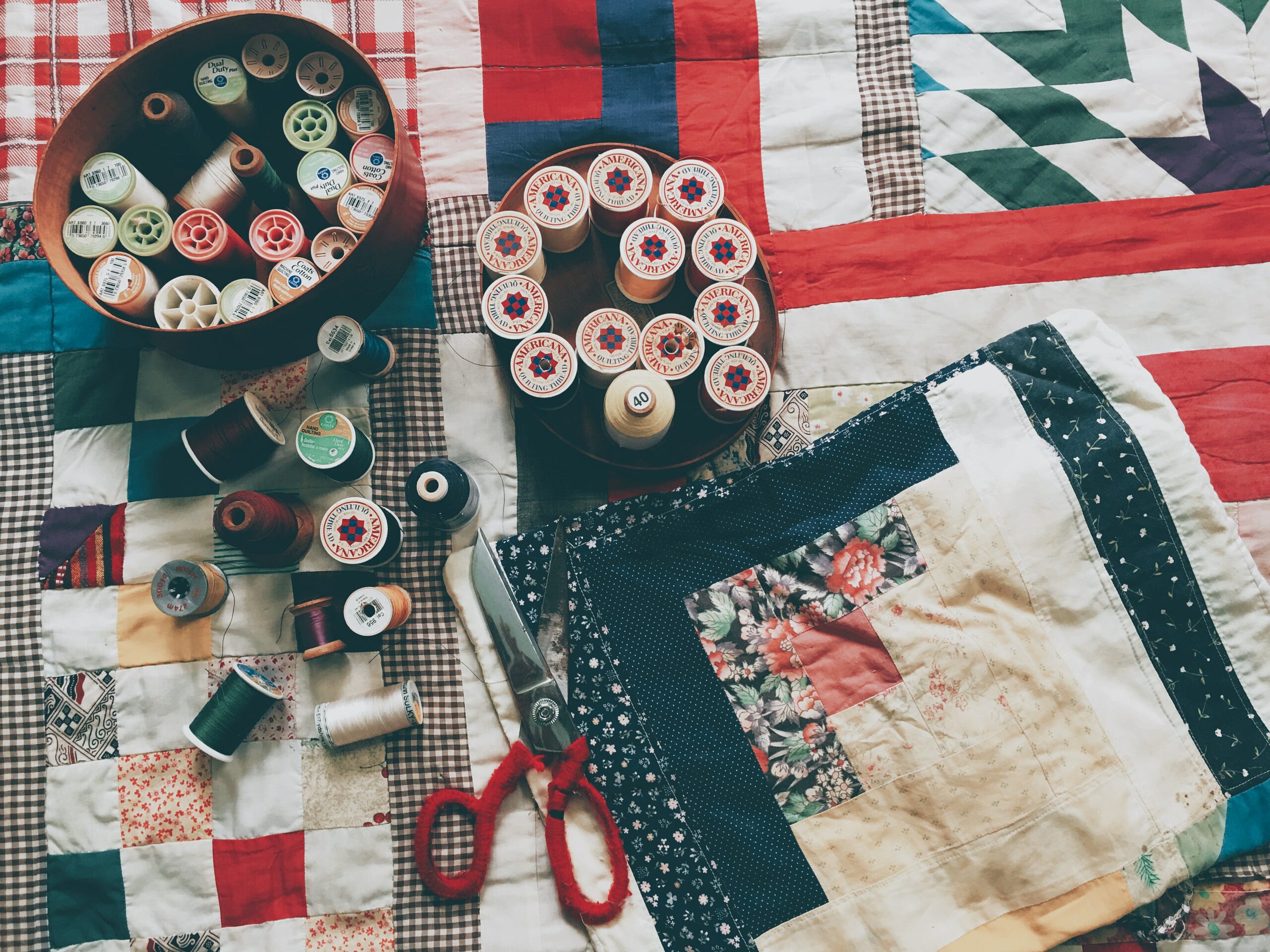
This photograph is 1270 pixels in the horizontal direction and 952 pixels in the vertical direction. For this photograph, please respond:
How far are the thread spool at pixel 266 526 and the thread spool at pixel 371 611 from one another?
0.12 m

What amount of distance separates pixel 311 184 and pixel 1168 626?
1345 mm

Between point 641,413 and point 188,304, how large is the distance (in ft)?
2.05

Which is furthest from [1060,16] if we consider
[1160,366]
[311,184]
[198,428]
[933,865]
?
[198,428]

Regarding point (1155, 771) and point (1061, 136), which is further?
point (1061, 136)

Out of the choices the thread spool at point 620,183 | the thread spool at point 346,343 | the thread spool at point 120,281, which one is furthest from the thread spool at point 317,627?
the thread spool at point 620,183

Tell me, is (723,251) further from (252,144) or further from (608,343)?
(252,144)

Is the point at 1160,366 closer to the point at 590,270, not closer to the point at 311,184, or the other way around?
the point at 590,270

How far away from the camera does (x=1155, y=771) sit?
1.13 m

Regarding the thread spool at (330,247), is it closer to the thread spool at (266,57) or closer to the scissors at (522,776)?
the thread spool at (266,57)

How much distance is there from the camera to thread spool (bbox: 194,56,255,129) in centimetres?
115

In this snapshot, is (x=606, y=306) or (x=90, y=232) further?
(x=606, y=306)

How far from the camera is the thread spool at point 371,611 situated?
3.74ft

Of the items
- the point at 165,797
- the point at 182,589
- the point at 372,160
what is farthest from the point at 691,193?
the point at 165,797

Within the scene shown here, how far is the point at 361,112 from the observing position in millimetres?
1165
